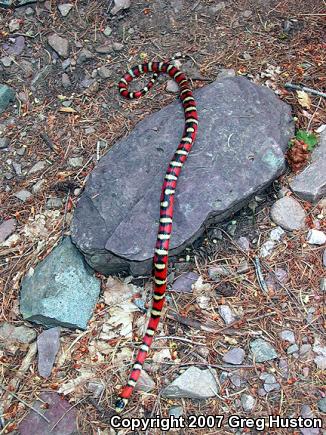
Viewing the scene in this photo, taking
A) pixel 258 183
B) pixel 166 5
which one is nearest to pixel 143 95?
pixel 166 5

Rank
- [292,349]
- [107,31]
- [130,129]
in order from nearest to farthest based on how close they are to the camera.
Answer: [292,349]
[130,129]
[107,31]

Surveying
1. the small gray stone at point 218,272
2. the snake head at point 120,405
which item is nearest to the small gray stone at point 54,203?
the small gray stone at point 218,272

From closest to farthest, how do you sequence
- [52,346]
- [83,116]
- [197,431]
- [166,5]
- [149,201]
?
[197,431] → [52,346] → [149,201] → [83,116] → [166,5]

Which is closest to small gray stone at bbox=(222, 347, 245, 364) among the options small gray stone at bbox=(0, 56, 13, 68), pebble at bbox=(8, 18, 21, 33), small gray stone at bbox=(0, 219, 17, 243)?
small gray stone at bbox=(0, 219, 17, 243)

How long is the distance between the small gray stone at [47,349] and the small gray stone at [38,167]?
180 cm

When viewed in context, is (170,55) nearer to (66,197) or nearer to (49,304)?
(66,197)

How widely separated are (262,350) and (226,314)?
43 centimetres

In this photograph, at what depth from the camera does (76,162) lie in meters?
5.69

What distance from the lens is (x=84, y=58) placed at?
633 cm

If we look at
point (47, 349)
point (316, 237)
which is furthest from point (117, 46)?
point (47, 349)

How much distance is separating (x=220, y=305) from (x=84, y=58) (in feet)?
11.2

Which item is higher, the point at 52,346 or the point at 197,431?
the point at 52,346

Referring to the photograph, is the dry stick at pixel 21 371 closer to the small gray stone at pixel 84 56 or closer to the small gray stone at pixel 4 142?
the small gray stone at pixel 4 142

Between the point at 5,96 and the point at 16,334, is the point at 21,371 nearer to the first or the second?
the point at 16,334
